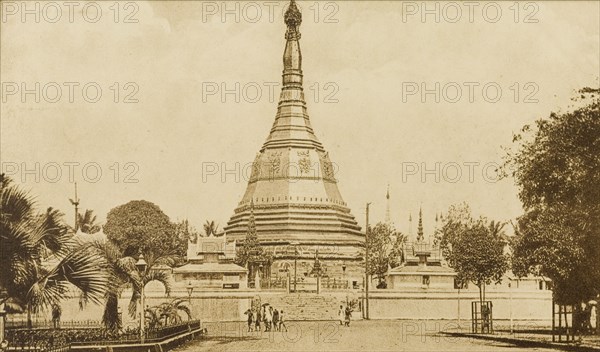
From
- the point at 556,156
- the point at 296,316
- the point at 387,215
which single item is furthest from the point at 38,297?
the point at 387,215

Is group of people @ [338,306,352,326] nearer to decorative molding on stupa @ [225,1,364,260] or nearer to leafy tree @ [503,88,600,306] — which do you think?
leafy tree @ [503,88,600,306]

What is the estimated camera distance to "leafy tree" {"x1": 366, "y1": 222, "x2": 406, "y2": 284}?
93.0 meters

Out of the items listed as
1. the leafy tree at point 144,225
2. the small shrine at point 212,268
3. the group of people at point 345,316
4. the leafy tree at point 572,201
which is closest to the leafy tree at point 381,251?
the leafy tree at point 144,225

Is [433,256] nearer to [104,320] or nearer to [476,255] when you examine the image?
[476,255]

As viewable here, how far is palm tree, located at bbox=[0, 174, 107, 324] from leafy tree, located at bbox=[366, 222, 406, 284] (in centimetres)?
6939

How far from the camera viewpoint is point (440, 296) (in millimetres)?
65812

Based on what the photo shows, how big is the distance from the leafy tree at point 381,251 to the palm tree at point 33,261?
228 ft

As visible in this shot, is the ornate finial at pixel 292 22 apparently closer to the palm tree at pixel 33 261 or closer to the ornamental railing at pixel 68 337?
the ornamental railing at pixel 68 337

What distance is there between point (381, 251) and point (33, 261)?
75.0 meters

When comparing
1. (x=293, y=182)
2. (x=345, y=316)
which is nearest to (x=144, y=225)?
(x=293, y=182)

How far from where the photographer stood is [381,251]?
95312mm

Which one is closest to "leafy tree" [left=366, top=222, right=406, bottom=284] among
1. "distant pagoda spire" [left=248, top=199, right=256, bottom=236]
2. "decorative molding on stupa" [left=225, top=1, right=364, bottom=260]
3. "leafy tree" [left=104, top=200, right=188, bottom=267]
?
"decorative molding on stupa" [left=225, top=1, right=364, bottom=260]

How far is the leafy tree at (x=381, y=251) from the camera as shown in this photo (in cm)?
9304

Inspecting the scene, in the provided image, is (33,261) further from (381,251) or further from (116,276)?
(381,251)
